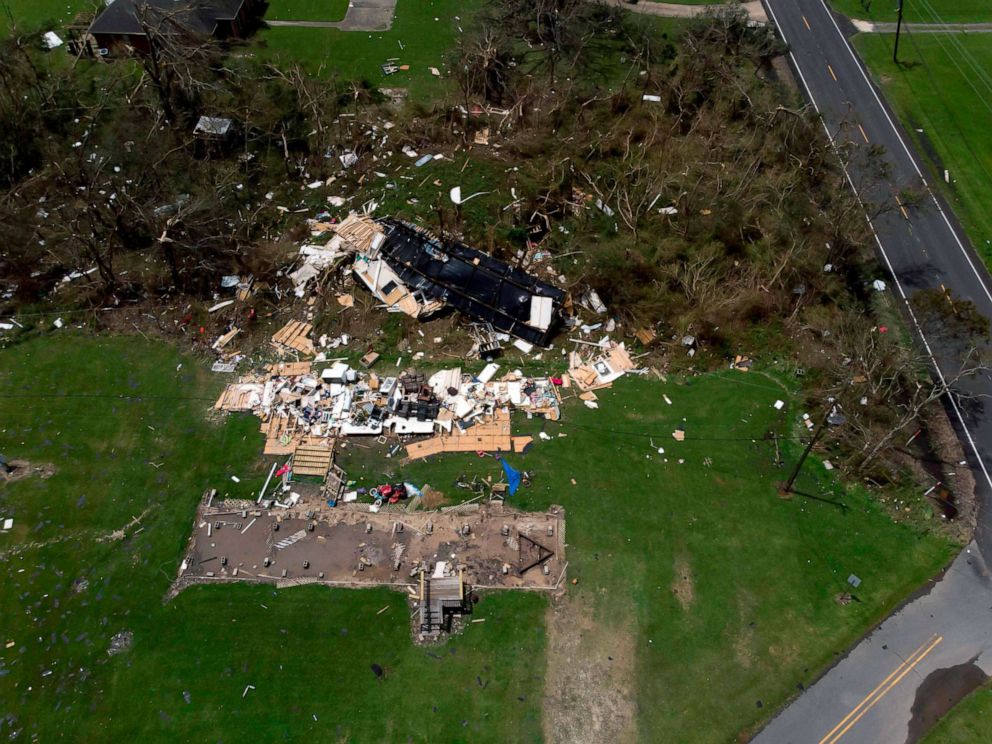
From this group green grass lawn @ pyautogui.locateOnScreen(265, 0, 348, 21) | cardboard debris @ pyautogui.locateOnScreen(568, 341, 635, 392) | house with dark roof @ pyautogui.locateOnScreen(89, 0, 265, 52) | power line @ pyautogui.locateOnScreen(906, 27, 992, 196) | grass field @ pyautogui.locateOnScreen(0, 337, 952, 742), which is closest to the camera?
grass field @ pyautogui.locateOnScreen(0, 337, 952, 742)

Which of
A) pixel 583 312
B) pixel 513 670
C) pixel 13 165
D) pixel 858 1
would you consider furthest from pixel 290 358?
pixel 858 1

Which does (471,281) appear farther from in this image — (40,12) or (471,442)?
(40,12)

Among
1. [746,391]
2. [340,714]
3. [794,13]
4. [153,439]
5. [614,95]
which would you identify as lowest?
[340,714]

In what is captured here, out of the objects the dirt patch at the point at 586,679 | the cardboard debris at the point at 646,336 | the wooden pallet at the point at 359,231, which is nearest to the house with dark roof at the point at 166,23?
the wooden pallet at the point at 359,231

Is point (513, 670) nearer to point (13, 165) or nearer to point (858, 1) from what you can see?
point (13, 165)

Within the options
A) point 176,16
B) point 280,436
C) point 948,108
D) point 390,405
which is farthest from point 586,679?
point 176,16

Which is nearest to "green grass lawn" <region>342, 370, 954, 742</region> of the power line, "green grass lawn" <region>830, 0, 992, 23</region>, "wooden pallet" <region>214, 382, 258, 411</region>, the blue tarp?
the blue tarp

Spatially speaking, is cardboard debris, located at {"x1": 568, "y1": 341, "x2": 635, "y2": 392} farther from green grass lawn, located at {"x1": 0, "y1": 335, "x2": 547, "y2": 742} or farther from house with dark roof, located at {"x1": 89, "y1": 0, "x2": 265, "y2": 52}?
house with dark roof, located at {"x1": 89, "y1": 0, "x2": 265, "y2": 52}
